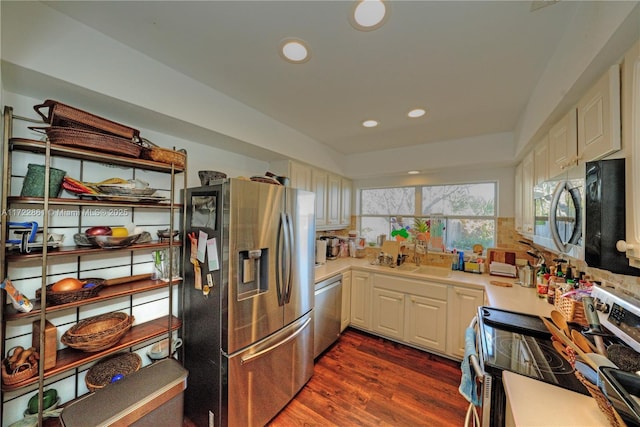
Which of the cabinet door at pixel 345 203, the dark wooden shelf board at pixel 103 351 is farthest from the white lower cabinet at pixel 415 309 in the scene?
the dark wooden shelf board at pixel 103 351

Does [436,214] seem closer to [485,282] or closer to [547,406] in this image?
[485,282]

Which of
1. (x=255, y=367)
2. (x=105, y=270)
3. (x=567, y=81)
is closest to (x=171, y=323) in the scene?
(x=105, y=270)

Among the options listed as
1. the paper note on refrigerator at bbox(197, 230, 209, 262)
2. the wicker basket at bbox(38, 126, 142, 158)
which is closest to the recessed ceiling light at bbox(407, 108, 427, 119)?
the paper note on refrigerator at bbox(197, 230, 209, 262)

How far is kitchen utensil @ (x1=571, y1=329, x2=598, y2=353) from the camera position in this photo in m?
0.93

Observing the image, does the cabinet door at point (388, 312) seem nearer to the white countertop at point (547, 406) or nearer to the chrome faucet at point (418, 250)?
the chrome faucet at point (418, 250)

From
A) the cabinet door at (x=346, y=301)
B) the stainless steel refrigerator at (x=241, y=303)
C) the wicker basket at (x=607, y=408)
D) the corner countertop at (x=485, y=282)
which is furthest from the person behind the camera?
the cabinet door at (x=346, y=301)

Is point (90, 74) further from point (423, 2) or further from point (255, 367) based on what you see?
point (255, 367)

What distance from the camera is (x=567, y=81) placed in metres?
1.11

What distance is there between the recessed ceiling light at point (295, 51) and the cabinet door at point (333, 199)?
187 cm

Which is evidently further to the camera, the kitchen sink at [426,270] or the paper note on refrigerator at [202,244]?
the kitchen sink at [426,270]

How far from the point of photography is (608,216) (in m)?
0.83

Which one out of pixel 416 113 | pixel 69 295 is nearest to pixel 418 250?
pixel 416 113

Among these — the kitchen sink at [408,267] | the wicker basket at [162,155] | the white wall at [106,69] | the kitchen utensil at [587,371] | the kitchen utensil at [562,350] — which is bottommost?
the kitchen sink at [408,267]

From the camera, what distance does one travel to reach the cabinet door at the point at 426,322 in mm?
2398
